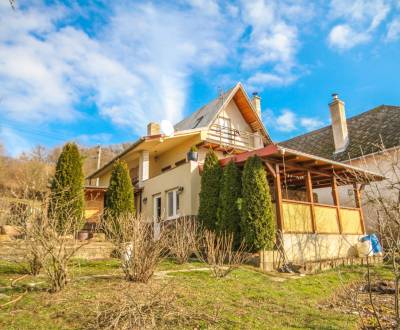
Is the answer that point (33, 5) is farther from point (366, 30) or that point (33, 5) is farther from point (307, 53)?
point (307, 53)

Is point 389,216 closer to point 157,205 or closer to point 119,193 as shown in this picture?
point 119,193

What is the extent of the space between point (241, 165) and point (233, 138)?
27.0 ft

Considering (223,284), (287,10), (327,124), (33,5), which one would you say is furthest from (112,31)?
(327,124)

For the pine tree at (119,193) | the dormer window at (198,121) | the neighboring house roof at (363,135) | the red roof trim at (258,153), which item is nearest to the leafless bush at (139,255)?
the red roof trim at (258,153)

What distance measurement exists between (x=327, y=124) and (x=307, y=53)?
44.6ft

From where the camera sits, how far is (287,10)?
9820 millimetres

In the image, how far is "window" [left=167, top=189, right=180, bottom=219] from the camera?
1616 centimetres

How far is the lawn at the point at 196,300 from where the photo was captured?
4874 mm

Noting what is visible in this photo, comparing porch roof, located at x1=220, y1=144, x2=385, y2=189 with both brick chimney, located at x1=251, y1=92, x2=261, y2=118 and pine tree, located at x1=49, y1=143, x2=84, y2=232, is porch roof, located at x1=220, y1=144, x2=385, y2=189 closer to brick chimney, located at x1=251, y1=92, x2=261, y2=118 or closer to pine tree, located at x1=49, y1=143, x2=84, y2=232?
pine tree, located at x1=49, y1=143, x2=84, y2=232

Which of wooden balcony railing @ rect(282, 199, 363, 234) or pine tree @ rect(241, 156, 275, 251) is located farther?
wooden balcony railing @ rect(282, 199, 363, 234)

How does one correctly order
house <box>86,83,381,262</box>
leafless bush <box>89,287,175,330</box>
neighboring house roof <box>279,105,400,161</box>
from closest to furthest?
leafless bush <box>89,287,175,330</box>
house <box>86,83,381,262</box>
neighboring house roof <box>279,105,400,161</box>

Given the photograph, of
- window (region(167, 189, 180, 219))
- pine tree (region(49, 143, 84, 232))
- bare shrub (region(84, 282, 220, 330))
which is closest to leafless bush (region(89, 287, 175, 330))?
bare shrub (region(84, 282, 220, 330))

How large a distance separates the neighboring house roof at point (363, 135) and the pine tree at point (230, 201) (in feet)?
28.1

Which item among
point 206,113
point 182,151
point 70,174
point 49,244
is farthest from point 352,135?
point 49,244
